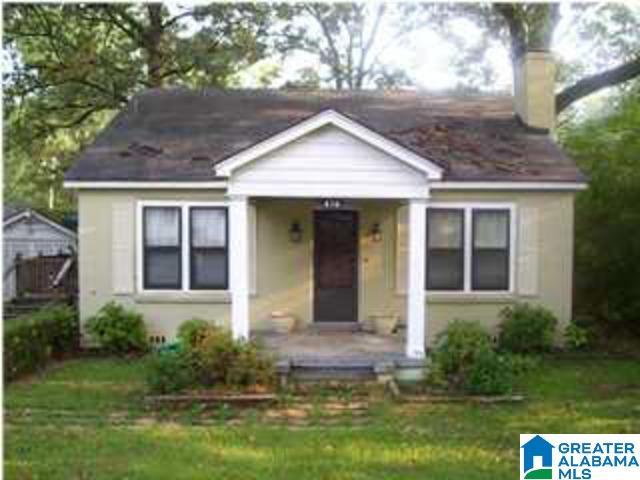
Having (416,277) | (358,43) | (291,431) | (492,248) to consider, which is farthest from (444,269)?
(358,43)

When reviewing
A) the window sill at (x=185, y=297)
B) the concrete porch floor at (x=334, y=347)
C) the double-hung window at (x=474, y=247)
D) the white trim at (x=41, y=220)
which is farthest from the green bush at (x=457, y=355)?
the white trim at (x=41, y=220)

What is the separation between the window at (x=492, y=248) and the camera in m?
14.4

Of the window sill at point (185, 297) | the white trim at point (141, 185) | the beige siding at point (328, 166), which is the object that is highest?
the beige siding at point (328, 166)

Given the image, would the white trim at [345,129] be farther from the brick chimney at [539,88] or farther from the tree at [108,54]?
the tree at [108,54]

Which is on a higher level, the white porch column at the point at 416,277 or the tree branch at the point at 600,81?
the tree branch at the point at 600,81

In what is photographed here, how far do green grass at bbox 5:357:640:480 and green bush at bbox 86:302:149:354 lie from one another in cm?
204

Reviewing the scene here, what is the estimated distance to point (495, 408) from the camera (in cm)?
975

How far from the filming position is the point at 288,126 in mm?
13070

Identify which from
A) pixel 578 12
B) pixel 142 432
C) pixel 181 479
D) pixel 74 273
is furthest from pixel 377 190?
pixel 578 12

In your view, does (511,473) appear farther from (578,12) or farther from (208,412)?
(578,12)

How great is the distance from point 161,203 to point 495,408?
7397 millimetres

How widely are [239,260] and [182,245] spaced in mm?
2425

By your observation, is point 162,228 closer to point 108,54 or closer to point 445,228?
point 445,228

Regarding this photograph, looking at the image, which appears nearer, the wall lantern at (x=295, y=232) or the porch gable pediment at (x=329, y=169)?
the porch gable pediment at (x=329, y=169)
